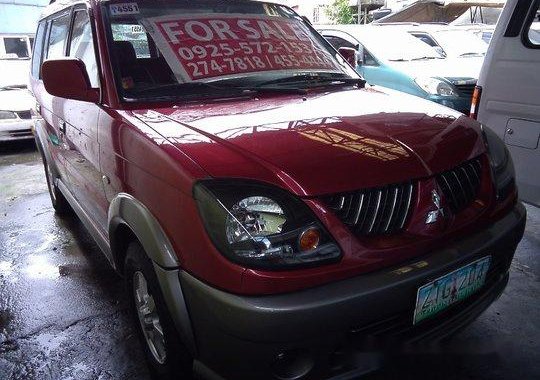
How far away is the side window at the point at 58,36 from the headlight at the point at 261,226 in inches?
92.5

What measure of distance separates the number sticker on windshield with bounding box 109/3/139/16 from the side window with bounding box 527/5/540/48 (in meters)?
2.38

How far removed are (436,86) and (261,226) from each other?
4.96m

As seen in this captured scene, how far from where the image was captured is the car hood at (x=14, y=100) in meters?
7.08

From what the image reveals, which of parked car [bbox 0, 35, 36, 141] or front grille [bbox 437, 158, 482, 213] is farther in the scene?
parked car [bbox 0, 35, 36, 141]

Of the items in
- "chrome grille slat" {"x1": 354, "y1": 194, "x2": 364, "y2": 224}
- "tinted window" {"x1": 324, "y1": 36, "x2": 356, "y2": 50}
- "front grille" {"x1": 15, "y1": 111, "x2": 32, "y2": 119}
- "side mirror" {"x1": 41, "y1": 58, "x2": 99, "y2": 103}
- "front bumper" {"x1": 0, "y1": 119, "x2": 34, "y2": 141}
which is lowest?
"front bumper" {"x1": 0, "y1": 119, "x2": 34, "y2": 141}

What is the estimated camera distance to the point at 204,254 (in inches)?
60.5

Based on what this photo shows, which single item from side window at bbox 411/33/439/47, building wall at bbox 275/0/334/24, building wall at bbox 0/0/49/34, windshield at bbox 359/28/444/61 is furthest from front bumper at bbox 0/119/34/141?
building wall at bbox 275/0/334/24

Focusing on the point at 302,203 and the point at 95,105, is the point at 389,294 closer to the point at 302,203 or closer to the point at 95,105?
the point at 302,203

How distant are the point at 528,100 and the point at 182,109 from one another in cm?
211

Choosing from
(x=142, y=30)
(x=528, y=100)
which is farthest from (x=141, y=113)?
(x=528, y=100)

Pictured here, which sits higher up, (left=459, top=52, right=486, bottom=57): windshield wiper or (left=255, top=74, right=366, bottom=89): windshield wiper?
(left=255, top=74, right=366, bottom=89): windshield wiper

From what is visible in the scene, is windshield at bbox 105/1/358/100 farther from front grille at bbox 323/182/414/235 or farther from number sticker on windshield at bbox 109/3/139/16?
front grille at bbox 323/182/414/235

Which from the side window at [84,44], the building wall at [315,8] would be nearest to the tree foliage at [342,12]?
the building wall at [315,8]

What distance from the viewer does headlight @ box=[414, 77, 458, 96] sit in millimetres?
5777
